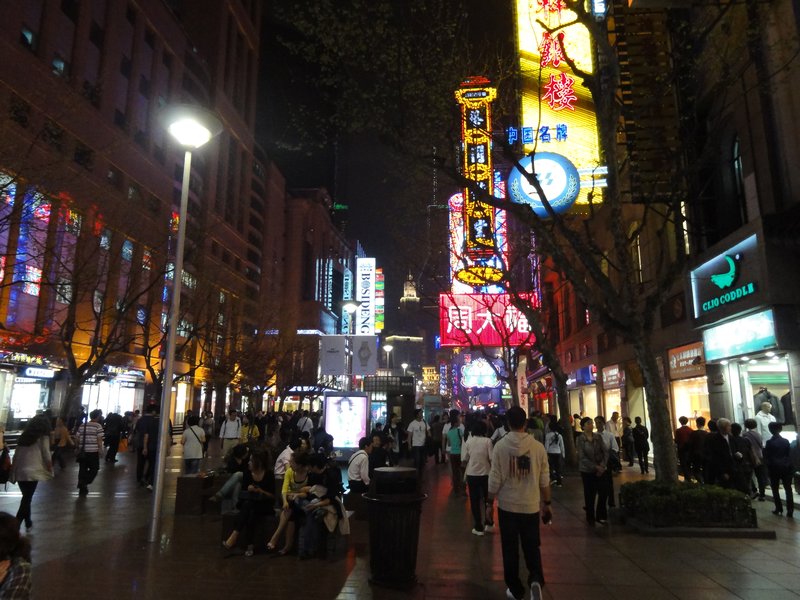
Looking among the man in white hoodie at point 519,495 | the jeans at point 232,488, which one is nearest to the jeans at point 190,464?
the jeans at point 232,488

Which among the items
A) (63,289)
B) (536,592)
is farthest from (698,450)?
(63,289)

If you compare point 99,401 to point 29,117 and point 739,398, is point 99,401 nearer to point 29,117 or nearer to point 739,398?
point 29,117

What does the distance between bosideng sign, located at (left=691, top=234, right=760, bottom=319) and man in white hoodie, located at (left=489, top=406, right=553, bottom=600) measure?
10048mm

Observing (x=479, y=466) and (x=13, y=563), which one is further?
(x=479, y=466)

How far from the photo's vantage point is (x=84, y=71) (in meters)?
31.3

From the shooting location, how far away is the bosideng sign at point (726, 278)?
42.6 ft

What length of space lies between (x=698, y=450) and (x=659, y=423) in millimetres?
3798

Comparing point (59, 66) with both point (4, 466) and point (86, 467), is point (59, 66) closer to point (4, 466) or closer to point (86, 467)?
point (86, 467)

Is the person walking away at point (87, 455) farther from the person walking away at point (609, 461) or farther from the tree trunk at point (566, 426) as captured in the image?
the tree trunk at point (566, 426)

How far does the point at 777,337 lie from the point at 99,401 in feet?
106

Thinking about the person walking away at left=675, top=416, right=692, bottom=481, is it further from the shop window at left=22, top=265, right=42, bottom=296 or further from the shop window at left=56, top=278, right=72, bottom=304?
the shop window at left=22, top=265, right=42, bottom=296

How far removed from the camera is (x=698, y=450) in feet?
39.9

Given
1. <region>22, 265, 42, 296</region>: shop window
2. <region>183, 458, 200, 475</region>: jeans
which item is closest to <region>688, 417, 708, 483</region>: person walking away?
<region>183, 458, 200, 475</region>: jeans

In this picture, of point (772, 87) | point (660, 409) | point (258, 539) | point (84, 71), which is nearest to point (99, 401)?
point (84, 71)
